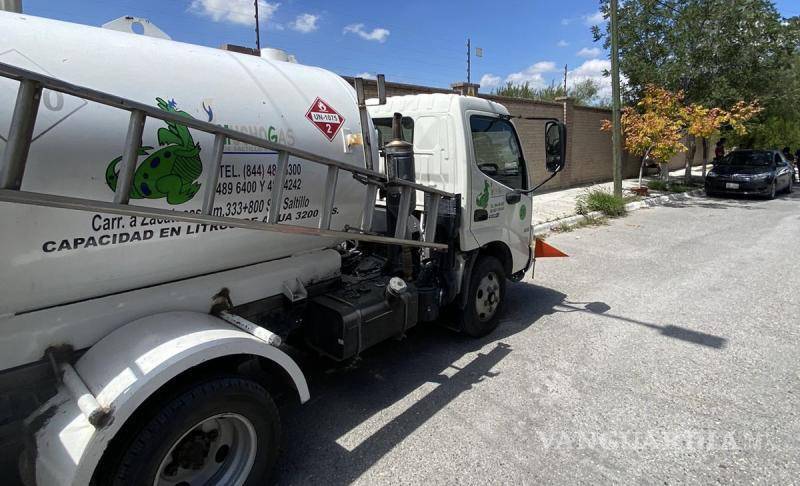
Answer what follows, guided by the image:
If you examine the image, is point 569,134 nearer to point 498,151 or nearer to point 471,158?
point 498,151

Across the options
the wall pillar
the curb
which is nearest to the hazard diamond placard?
the curb

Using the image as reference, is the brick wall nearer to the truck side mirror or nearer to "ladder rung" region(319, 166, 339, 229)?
the truck side mirror

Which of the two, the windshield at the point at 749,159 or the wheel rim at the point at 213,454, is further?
the windshield at the point at 749,159

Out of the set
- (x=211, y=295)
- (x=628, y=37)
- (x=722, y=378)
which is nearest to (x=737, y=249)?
(x=722, y=378)

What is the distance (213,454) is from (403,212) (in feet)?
6.47

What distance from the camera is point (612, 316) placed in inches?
199

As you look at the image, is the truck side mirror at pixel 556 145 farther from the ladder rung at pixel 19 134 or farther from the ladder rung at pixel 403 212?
the ladder rung at pixel 19 134

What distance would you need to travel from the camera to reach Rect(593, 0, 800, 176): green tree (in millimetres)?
14281

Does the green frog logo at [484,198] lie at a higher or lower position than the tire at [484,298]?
higher

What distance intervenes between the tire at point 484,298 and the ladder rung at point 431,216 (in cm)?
70

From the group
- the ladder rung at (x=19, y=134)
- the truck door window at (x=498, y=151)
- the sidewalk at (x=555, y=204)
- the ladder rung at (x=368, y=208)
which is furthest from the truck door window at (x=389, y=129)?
the sidewalk at (x=555, y=204)

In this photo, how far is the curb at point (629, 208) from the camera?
1003cm

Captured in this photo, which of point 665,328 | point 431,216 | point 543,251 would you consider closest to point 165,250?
point 431,216

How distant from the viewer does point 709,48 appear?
1442 cm
